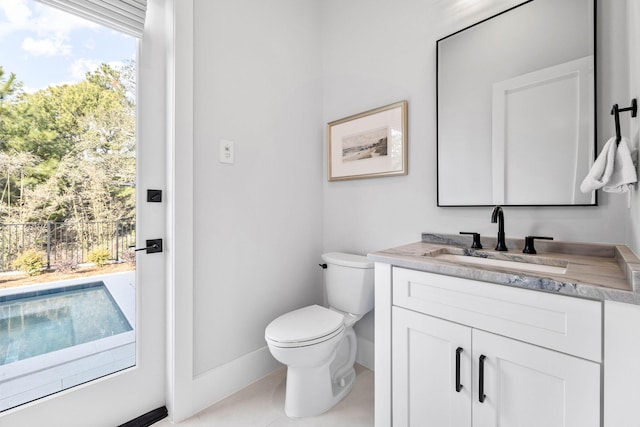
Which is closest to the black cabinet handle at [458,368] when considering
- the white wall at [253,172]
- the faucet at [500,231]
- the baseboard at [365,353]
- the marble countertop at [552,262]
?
the marble countertop at [552,262]

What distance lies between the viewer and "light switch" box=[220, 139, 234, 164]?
160 centimetres

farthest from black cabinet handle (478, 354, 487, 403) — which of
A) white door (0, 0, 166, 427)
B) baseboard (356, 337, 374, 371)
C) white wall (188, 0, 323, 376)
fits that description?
white door (0, 0, 166, 427)

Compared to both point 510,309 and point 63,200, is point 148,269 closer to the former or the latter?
point 63,200

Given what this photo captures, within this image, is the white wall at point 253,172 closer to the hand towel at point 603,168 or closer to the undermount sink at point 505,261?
the undermount sink at point 505,261

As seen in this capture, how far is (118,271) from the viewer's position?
4.46 feet

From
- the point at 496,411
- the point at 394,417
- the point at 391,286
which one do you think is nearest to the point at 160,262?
the point at 391,286

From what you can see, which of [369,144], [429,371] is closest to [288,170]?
[369,144]

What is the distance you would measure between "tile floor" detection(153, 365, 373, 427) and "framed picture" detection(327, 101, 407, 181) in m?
1.32

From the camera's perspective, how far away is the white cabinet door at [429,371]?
971 millimetres

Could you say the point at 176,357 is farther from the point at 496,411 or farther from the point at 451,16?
the point at 451,16

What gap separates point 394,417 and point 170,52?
6.51ft

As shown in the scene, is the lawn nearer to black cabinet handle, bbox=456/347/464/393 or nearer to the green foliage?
the green foliage

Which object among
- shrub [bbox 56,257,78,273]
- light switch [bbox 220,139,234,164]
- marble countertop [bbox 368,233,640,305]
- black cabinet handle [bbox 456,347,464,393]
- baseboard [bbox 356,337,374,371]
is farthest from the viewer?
baseboard [bbox 356,337,374,371]

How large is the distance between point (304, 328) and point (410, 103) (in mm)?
1395
